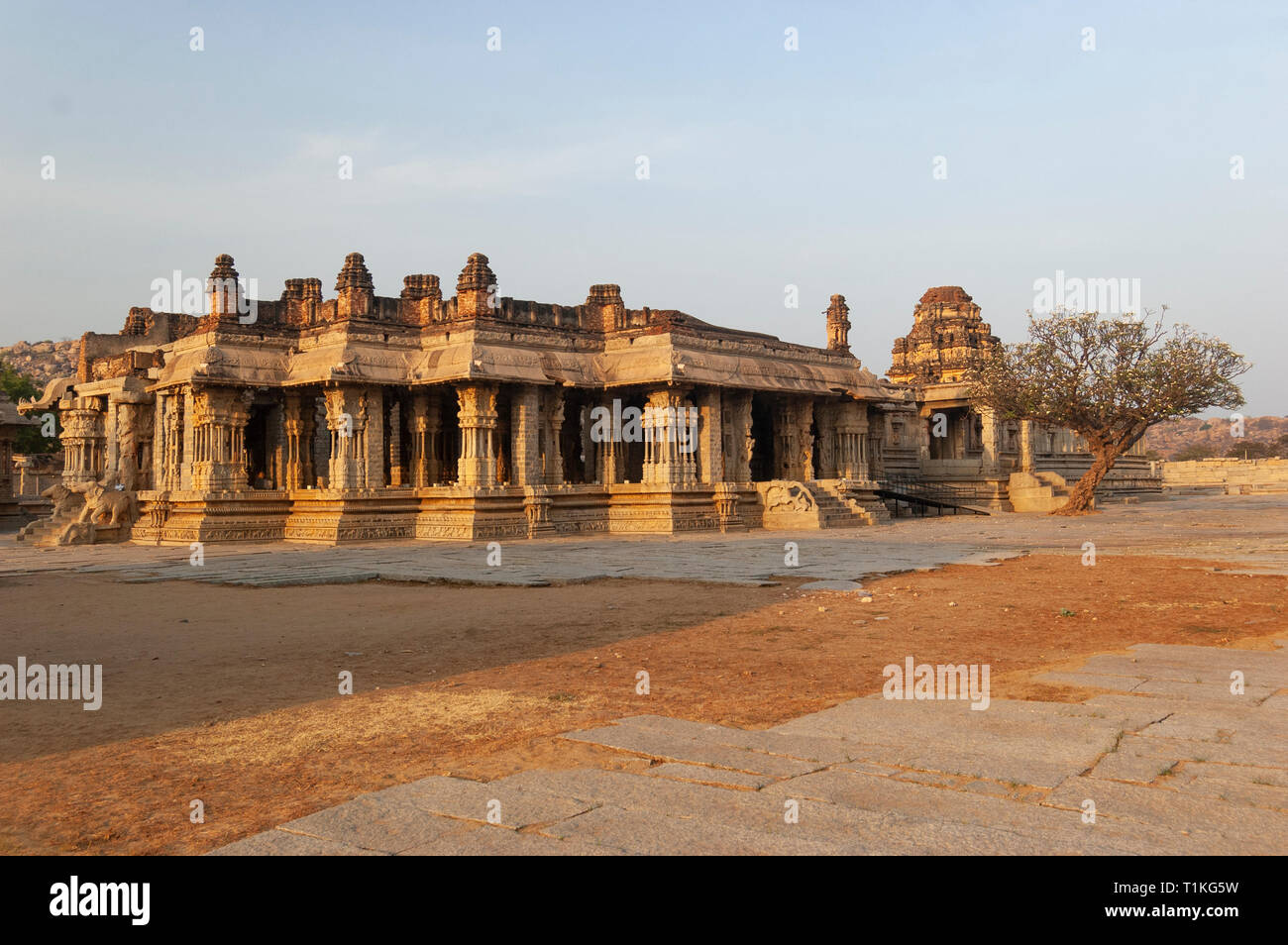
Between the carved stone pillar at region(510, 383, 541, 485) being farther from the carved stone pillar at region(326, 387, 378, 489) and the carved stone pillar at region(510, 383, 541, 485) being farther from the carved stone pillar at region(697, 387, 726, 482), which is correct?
the carved stone pillar at region(697, 387, 726, 482)

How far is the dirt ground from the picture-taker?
5.17 meters

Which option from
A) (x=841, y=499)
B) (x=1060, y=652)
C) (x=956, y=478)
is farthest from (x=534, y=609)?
(x=956, y=478)

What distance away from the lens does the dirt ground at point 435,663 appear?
517 centimetres

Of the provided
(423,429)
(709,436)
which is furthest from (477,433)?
(709,436)

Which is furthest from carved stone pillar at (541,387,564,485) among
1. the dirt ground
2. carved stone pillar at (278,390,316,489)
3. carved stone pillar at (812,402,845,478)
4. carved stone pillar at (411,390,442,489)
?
the dirt ground

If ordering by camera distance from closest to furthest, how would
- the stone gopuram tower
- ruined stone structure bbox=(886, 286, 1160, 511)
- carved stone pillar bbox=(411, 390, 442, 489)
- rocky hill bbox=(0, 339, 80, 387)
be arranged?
carved stone pillar bbox=(411, 390, 442, 489) → ruined stone structure bbox=(886, 286, 1160, 511) → the stone gopuram tower → rocky hill bbox=(0, 339, 80, 387)

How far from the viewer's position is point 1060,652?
8742 millimetres

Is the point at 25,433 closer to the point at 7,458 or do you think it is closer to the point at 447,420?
the point at 7,458

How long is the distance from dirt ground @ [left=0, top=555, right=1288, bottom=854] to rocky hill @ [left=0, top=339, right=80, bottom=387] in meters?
120

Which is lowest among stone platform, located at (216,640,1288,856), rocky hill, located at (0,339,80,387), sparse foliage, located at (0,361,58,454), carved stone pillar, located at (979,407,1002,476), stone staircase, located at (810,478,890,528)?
stone platform, located at (216,640,1288,856)

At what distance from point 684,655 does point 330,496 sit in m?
18.6

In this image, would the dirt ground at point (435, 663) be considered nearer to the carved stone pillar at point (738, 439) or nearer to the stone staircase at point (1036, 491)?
the carved stone pillar at point (738, 439)

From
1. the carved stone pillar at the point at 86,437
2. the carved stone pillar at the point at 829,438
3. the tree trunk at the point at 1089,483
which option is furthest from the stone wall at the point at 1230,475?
the carved stone pillar at the point at 86,437

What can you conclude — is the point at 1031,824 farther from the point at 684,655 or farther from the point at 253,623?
the point at 253,623
